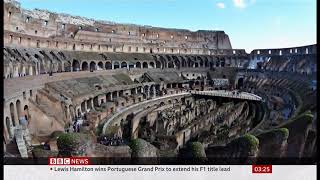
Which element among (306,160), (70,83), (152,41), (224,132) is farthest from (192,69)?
(306,160)

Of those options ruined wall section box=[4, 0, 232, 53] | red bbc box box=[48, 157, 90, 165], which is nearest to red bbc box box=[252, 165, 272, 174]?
red bbc box box=[48, 157, 90, 165]

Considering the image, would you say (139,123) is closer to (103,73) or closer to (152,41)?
(103,73)

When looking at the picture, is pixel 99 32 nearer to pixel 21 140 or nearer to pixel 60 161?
pixel 21 140

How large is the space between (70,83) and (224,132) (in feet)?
37.5

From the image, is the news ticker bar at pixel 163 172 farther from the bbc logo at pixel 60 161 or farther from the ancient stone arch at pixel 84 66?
the ancient stone arch at pixel 84 66

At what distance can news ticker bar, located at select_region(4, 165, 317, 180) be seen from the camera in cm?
952

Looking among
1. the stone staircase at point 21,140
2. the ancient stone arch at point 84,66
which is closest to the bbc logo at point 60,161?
the stone staircase at point 21,140

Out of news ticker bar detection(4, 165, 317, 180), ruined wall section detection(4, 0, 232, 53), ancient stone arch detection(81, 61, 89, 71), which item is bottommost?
news ticker bar detection(4, 165, 317, 180)

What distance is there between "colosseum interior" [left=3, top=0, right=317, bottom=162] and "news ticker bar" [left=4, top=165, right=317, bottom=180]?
2.51 feet

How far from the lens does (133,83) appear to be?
104ft

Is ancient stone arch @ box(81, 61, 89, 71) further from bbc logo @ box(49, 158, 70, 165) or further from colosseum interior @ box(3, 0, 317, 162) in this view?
bbc logo @ box(49, 158, 70, 165)

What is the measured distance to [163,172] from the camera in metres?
9.64

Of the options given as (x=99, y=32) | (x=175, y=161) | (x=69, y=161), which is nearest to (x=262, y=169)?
(x=175, y=161)

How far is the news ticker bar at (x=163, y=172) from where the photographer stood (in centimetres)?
952
